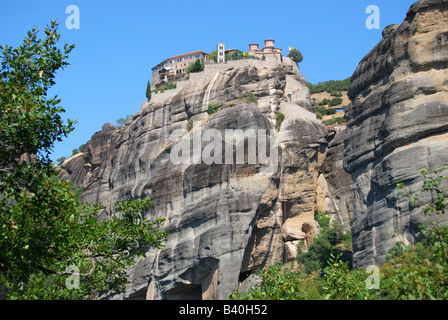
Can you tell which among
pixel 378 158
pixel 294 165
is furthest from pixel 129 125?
pixel 378 158

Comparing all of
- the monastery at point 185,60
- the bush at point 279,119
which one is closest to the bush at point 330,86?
the monastery at point 185,60

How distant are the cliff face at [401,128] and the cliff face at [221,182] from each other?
30.5ft

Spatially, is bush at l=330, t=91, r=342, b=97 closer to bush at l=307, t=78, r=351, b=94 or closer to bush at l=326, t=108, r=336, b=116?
bush at l=307, t=78, r=351, b=94

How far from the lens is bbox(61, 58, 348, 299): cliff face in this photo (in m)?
49.3

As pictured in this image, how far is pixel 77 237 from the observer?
1878 cm

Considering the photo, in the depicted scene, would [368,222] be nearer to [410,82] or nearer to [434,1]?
[410,82]

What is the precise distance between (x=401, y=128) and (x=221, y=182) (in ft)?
51.0

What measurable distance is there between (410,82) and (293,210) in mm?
18218

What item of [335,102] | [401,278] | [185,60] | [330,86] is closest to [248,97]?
[185,60]

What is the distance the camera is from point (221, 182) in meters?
51.2

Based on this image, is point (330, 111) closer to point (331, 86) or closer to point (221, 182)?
point (331, 86)

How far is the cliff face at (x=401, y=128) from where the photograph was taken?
38.4 m

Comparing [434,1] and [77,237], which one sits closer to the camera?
[77,237]
